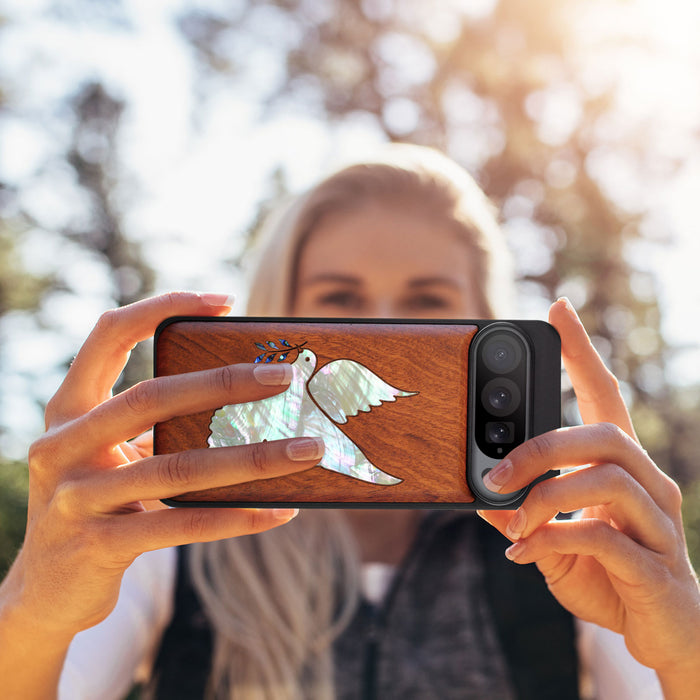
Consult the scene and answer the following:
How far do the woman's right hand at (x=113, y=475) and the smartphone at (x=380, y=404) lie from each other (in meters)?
0.09

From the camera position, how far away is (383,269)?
2.51 meters

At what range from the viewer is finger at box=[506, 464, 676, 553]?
1.30 meters

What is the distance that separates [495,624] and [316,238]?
1.78m

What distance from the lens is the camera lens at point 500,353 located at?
4.89 ft

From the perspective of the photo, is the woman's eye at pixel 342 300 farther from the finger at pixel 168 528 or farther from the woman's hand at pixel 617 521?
the finger at pixel 168 528

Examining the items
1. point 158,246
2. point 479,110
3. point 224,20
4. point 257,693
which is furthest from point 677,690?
point 158,246

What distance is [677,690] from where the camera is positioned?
1438 mm

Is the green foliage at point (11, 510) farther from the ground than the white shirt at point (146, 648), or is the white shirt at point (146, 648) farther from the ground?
the green foliage at point (11, 510)

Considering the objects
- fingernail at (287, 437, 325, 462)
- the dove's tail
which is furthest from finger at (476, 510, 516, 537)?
fingernail at (287, 437, 325, 462)

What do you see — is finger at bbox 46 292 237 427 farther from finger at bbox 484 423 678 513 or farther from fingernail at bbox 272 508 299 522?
finger at bbox 484 423 678 513

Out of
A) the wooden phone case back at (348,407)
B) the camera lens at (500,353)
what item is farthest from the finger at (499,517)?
the camera lens at (500,353)

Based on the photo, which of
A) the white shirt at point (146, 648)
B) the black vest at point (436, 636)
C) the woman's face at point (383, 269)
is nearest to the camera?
the white shirt at point (146, 648)

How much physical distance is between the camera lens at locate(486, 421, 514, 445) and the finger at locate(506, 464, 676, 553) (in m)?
0.16

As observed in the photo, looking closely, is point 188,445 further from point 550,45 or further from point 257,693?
point 550,45
